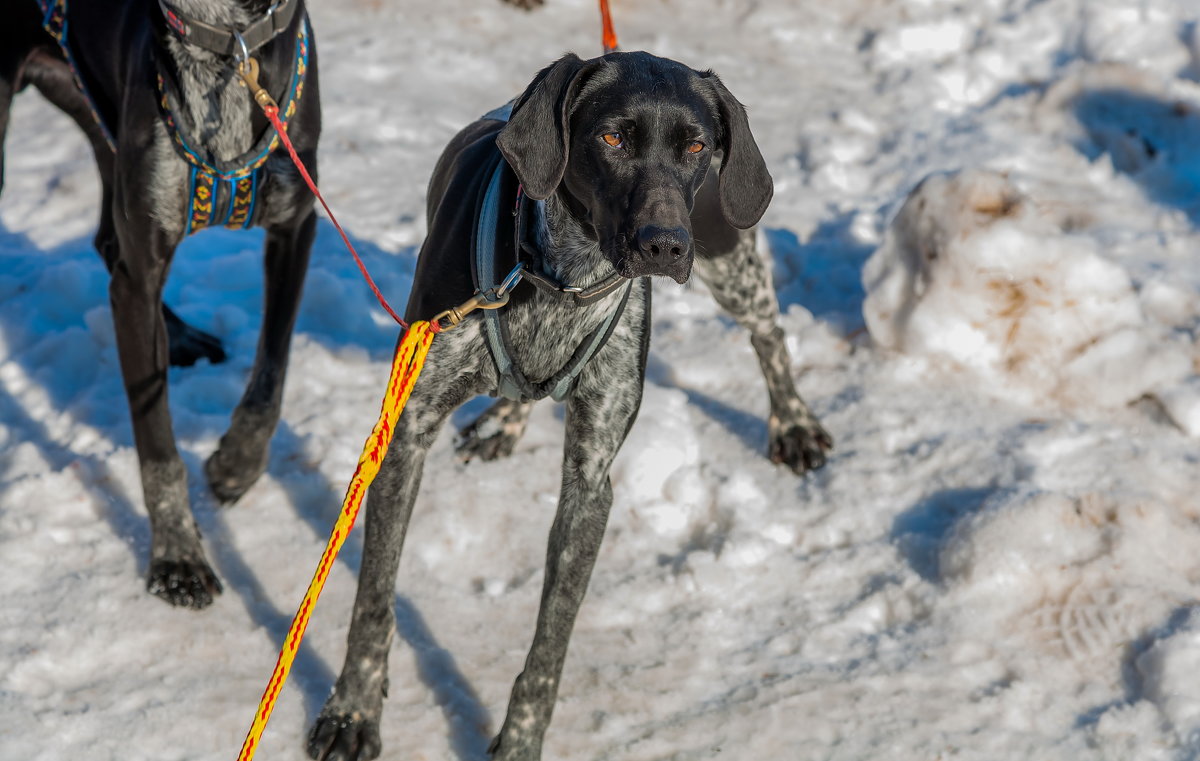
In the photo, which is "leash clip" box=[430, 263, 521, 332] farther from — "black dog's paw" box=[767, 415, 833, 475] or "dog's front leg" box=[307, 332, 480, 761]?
"black dog's paw" box=[767, 415, 833, 475]

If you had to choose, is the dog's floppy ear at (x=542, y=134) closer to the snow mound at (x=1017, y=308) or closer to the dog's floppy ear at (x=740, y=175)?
the dog's floppy ear at (x=740, y=175)

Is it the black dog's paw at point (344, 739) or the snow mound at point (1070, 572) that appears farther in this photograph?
the snow mound at point (1070, 572)

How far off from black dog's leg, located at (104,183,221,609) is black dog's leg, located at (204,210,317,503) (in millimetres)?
253

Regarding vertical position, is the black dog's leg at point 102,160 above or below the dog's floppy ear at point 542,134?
below

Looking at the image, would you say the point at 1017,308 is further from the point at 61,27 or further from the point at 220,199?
the point at 61,27

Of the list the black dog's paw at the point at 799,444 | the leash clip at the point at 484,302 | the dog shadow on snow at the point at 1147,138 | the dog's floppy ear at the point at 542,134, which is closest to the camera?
the dog's floppy ear at the point at 542,134

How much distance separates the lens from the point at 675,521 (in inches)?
168

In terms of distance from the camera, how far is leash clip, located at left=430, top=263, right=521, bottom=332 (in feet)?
9.41

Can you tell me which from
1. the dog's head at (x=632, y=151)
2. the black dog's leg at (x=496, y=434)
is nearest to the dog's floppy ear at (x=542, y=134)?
the dog's head at (x=632, y=151)

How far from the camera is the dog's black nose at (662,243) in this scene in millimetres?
2562

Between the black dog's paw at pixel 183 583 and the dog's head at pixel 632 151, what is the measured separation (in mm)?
1755

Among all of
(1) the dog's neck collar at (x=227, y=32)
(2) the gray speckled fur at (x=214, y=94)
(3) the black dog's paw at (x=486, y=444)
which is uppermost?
(1) the dog's neck collar at (x=227, y=32)

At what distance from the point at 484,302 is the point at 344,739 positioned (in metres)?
1.22

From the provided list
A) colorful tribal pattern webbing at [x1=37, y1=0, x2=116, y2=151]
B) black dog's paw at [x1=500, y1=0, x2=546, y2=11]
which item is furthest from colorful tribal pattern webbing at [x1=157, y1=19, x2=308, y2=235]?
black dog's paw at [x1=500, y1=0, x2=546, y2=11]
